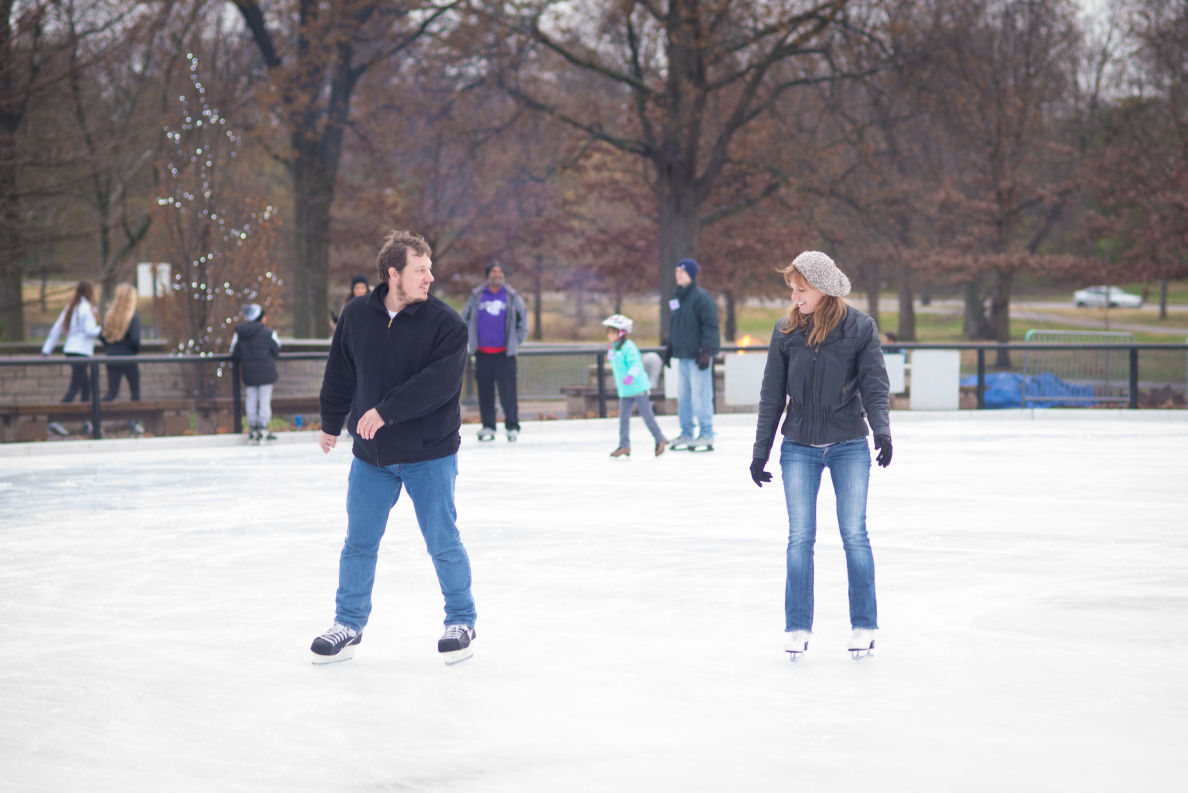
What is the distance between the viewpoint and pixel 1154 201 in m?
31.4

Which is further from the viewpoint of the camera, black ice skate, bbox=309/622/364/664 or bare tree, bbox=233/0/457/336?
bare tree, bbox=233/0/457/336

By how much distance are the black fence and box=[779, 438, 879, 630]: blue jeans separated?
1116cm

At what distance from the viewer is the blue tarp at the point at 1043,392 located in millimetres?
19719

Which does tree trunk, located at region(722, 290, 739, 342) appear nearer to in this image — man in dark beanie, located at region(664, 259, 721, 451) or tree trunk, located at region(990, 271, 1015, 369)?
tree trunk, located at region(990, 271, 1015, 369)

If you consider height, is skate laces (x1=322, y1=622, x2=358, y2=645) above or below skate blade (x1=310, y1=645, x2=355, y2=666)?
above

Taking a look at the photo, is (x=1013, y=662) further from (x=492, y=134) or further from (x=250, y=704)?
(x=492, y=134)

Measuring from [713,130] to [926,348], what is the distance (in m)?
15.0

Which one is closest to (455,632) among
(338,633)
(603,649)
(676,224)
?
(338,633)

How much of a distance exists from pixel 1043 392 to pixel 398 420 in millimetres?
16318

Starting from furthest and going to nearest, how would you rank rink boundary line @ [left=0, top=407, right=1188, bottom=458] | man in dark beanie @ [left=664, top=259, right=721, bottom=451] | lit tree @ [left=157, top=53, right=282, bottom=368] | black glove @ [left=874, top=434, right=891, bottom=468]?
lit tree @ [left=157, top=53, right=282, bottom=368], rink boundary line @ [left=0, top=407, right=1188, bottom=458], man in dark beanie @ [left=664, top=259, right=721, bottom=451], black glove @ [left=874, top=434, right=891, bottom=468]

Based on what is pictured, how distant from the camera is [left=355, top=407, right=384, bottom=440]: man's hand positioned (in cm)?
530

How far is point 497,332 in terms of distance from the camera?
1503cm

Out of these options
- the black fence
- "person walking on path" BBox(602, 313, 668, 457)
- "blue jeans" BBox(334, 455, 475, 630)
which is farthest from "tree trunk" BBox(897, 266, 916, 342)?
"blue jeans" BBox(334, 455, 475, 630)

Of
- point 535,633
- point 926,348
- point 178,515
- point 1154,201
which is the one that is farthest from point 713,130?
point 535,633
